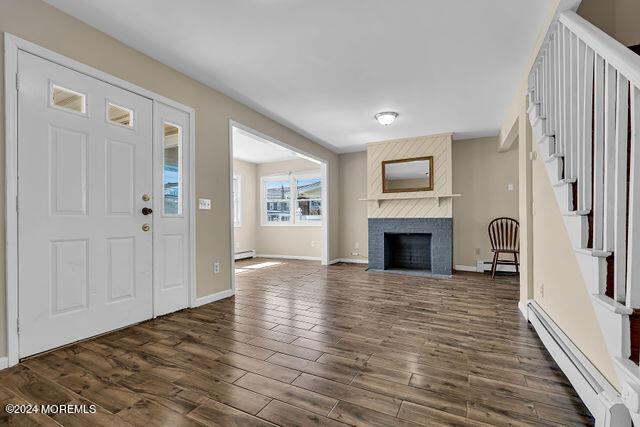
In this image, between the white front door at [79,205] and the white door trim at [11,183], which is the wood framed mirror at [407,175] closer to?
the white front door at [79,205]

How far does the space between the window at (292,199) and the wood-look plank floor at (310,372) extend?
13.9ft

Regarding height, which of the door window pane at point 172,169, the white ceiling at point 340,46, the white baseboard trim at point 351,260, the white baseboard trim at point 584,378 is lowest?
the white baseboard trim at point 351,260

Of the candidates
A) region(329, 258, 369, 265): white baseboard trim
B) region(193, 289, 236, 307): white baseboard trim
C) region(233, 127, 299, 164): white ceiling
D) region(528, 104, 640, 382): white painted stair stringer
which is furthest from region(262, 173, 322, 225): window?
region(528, 104, 640, 382): white painted stair stringer

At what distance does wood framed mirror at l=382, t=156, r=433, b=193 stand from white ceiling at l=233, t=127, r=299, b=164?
183 centimetres

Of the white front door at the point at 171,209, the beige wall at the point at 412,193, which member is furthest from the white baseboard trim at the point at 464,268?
the white front door at the point at 171,209

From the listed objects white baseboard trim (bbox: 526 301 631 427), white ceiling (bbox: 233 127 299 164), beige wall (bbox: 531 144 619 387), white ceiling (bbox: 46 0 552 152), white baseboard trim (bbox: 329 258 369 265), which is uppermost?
white ceiling (bbox: 46 0 552 152)

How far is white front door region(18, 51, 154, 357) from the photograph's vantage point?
200 cm

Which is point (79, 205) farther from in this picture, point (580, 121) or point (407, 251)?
point (407, 251)

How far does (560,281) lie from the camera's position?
2.08 m

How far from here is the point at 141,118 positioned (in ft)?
8.89

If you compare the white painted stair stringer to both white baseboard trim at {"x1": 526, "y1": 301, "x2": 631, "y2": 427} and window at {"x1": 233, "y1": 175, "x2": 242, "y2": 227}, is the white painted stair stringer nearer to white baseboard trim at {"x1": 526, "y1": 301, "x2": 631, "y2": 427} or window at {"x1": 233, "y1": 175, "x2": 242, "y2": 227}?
white baseboard trim at {"x1": 526, "y1": 301, "x2": 631, "y2": 427}

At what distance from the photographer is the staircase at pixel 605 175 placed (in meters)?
1.05

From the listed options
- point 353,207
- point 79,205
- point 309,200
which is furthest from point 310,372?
point 309,200

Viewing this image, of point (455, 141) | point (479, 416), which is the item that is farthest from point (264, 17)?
point (455, 141)
